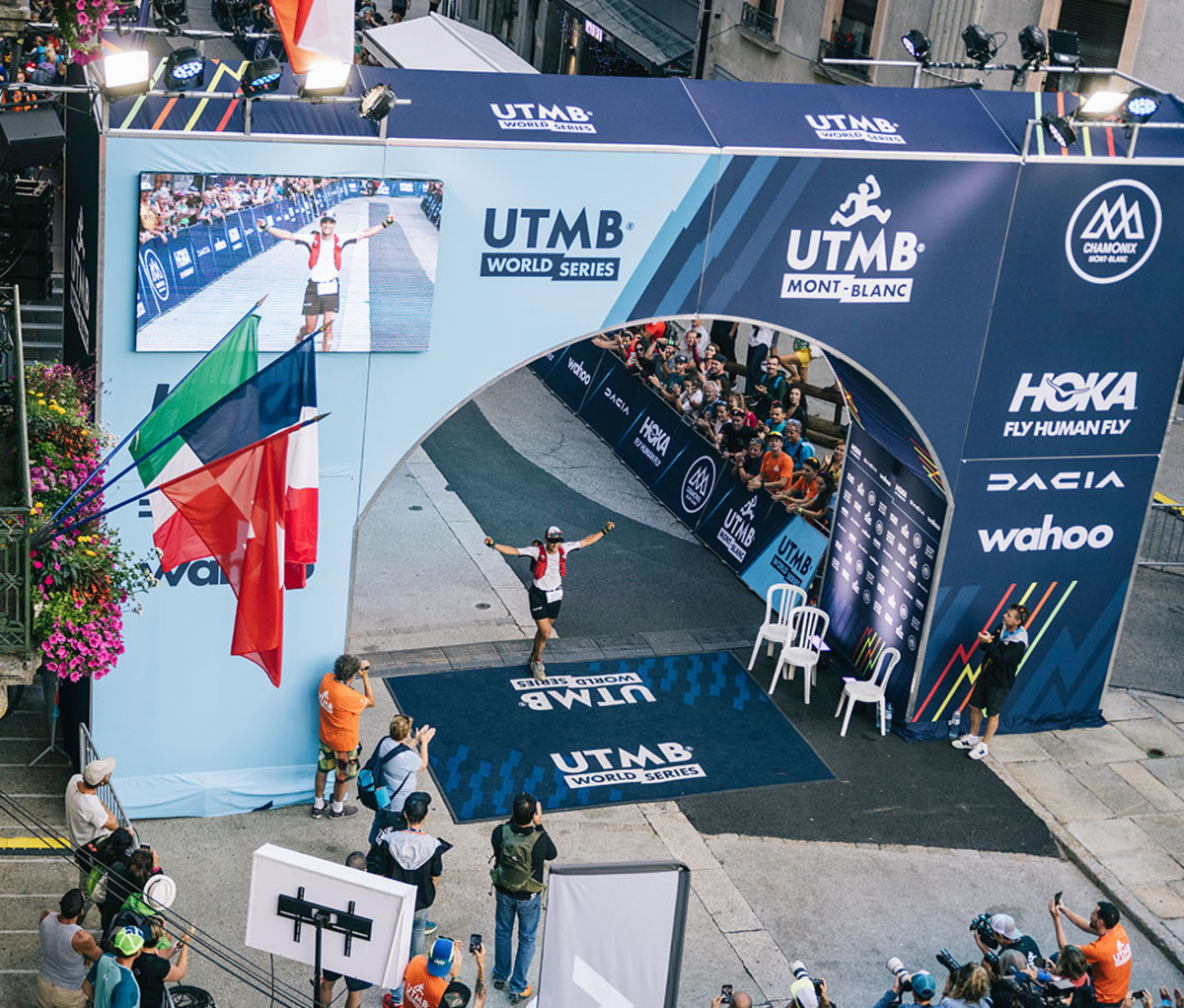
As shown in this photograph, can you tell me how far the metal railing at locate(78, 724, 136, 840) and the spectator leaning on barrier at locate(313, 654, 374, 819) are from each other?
157 cm

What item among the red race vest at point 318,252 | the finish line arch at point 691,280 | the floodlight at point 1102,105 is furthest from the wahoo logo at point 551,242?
the floodlight at point 1102,105

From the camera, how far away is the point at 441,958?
9625 millimetres

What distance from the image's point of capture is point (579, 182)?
12.6 m

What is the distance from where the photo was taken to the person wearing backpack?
1102cm

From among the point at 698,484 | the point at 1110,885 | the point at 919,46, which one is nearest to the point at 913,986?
the point at 1110,885

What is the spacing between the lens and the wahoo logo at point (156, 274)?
11648 millimetres

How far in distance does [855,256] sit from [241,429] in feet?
19.0

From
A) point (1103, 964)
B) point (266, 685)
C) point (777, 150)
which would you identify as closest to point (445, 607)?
point (266, 685)

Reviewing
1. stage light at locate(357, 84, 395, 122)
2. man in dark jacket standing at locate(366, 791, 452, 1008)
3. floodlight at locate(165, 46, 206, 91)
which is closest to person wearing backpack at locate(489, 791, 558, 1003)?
man in dark jacket standing at locate(366, 791, 452, 1008)

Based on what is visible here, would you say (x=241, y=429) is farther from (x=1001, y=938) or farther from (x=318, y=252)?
(x=1001, y=938)

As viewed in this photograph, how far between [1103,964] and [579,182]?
22.8ft

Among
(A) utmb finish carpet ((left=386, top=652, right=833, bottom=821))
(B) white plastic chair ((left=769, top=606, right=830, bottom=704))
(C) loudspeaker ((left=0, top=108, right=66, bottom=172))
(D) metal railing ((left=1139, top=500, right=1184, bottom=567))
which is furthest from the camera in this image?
(D) metal railing ((left=1139, top=500, right=1184, bottom=567))

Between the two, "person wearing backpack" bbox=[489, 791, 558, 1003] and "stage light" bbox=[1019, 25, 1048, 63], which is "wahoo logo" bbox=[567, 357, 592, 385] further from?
"person wearing backpack" bbox=[489, 791, 558, 1003]

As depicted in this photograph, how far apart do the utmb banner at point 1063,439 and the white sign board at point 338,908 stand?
8.04 meters
